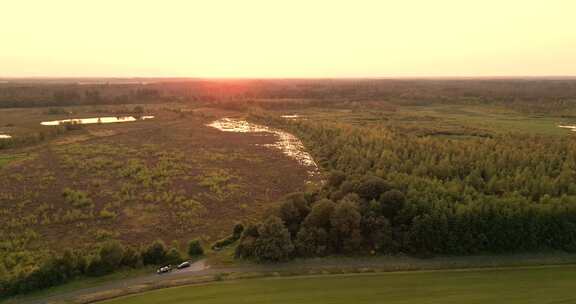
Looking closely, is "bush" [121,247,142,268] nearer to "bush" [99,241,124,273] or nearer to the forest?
the forest

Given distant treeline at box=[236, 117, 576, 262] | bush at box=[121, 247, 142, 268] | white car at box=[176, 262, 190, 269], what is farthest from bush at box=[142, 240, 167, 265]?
distant treeline at box=[236, 117, 576, 262]

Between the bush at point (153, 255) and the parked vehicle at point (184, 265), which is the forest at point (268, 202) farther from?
the parked vehicle at point (184, 265)

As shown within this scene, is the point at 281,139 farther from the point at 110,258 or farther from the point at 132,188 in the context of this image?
the point at 110,258

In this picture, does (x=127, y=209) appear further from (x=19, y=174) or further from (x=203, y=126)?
(x=203, y=126)

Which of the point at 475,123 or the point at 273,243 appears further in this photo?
the point at 475,123

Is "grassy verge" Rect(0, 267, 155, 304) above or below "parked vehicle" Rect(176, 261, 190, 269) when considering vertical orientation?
below

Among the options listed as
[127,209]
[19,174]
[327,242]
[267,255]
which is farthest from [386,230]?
[19,174]

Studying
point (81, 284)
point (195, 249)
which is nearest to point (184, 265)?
point (195, 249)
